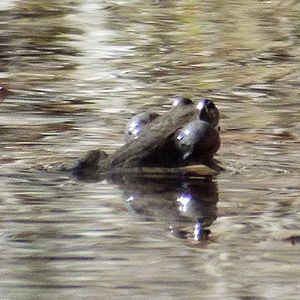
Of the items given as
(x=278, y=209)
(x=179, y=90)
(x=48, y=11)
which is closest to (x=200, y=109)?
(x=278, y=209)

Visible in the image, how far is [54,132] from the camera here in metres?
5.17

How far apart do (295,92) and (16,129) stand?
1.49m

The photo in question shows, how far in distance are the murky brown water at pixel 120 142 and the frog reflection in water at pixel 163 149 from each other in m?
0.11

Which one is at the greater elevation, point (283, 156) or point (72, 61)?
point (283, 156)

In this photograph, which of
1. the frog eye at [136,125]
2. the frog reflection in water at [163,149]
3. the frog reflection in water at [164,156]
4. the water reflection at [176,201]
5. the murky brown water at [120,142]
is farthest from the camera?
the frog eye at [136,125]

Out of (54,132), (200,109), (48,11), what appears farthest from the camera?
(48,11)

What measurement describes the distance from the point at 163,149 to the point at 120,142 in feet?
1.60

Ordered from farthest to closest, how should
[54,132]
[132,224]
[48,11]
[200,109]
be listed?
1. [48,11]
2. [54,132]
3. [200,109]
4. [132,224]

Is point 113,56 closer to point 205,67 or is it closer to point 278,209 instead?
point 205,67

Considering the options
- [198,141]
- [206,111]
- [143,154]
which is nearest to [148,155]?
[143,154]

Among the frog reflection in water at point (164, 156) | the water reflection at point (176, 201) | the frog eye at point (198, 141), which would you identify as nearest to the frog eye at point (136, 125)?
the frog reflection in water at point (164, 156)

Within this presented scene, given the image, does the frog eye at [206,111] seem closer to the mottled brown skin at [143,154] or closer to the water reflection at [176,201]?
the mottled brown skin at [143,154]

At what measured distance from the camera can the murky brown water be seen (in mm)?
3170

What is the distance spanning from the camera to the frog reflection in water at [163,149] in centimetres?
445
